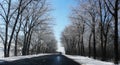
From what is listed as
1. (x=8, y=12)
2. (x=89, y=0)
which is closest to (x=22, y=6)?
(x=8, y=12)

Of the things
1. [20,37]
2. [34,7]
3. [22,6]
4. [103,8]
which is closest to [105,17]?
[103,8]

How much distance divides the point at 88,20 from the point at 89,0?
599cm

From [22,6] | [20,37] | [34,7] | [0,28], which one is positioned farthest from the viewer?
[20,37]

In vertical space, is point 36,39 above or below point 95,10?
below

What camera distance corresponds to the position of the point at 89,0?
55.9 metres

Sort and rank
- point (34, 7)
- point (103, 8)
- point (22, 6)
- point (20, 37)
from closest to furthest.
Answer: point (103, 8)
point (22, 6)
point (34, 7)
point (20, 37)

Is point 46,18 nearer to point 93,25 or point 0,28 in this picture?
point 0,28

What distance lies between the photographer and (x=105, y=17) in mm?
53656

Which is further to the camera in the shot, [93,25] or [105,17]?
[93,25]

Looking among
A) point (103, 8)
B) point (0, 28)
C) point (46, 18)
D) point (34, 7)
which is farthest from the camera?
point (0, 28)

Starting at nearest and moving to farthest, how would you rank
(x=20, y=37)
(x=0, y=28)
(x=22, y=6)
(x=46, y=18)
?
(x=22, y=6) < (x=46, y=18) < (x=0, y=28) < (x=20, y=37)

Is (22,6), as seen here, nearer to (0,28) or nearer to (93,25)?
(93,25)

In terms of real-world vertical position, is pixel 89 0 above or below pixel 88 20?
above

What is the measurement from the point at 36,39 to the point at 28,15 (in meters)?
43.7
